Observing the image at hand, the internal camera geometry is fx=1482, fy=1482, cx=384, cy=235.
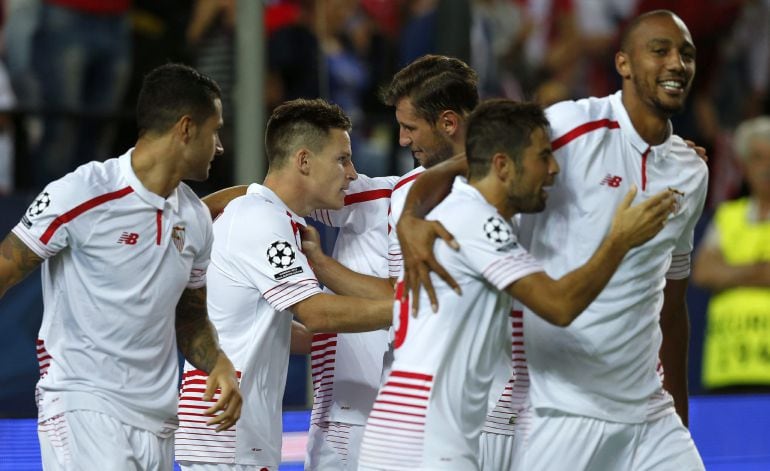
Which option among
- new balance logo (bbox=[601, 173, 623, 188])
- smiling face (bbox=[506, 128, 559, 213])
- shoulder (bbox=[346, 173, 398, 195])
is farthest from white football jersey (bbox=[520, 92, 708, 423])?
shoulder (bbox=[346, 173, 398, 195])

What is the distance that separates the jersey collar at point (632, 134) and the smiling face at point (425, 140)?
0.70 meters

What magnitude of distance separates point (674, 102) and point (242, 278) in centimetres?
157

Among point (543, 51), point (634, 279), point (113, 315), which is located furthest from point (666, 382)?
point (543, 51)

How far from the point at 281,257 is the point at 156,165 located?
1.73 feet

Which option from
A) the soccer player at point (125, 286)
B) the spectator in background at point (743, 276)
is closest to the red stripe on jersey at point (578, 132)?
the soccer player at point (125, 286)

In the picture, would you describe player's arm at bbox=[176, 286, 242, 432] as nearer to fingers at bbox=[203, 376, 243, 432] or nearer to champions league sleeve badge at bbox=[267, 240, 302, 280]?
fingers at bbox=[203, 376, 243, 432]

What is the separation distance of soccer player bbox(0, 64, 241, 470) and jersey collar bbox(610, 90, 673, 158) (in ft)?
4.35

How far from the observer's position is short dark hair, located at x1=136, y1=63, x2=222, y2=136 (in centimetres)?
485

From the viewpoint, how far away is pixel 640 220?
4227mm

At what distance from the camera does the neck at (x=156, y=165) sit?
4824mm

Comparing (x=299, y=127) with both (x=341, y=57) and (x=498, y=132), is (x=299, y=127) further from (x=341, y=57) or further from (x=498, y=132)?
(x=341, y=57)

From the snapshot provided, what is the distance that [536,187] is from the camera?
4.32 meters

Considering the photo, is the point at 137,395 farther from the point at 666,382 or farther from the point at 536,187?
the point at 666,382

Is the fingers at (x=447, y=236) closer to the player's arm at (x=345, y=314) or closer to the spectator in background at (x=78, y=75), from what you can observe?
the player's arm at (x=345, y=314)
